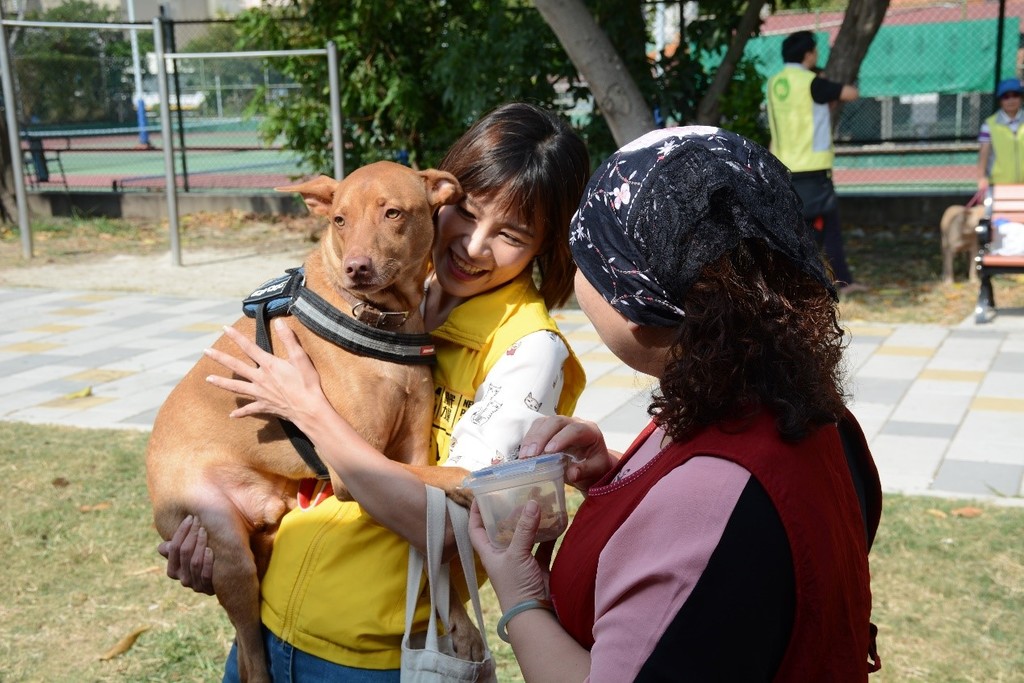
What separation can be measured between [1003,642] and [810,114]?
22.6 ft

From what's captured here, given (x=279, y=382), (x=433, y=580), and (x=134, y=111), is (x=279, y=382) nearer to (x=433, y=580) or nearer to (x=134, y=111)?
(x=433, y=580)

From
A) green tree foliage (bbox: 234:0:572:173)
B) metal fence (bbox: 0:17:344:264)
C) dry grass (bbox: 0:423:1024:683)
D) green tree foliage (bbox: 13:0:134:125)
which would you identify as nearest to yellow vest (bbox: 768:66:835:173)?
green tree foliage (bbox: 234:0:572:173)

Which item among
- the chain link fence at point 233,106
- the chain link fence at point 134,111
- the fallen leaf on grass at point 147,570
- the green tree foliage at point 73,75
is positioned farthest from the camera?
the green tree foliage at point 73,75

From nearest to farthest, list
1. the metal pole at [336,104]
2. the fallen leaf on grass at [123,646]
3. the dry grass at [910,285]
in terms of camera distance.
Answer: the fallen leaf on grass at [123,646] < the dry grass at [910,285] < the metal pole at [336,104]

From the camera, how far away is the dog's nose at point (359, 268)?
7.70 feet

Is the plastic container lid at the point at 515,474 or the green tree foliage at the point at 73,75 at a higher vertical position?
the green tree foliage at the point at 73,75

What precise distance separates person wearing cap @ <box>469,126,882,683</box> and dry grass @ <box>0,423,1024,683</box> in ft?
8.33

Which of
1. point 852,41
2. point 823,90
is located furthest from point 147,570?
point 852,41

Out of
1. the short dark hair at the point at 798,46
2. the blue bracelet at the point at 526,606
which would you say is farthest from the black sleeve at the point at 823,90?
the blue bracelet at the point at 526,606

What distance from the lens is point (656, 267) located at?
156cm

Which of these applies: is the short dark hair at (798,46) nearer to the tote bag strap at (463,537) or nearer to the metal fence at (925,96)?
the metal fence at (925,96)

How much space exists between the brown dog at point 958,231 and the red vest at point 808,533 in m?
9.63

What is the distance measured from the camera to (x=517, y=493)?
188 centimetres

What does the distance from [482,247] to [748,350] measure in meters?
0.93
